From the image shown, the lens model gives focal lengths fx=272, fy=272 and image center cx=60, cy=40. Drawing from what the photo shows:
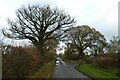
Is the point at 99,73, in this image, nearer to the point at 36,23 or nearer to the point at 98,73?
the point at 98,73

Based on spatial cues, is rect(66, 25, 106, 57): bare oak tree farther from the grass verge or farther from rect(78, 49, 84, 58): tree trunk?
the grass verge

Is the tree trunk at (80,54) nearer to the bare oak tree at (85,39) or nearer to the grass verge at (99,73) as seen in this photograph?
the bare oak tree at (85,39)

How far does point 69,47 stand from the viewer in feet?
311

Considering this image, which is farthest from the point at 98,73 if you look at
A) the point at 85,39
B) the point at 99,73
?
the point at 85,39

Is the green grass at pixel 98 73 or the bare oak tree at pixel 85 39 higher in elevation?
the bare oak tree at pixel 85 39

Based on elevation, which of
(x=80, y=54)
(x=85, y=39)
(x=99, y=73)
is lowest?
(x=99, y=73)

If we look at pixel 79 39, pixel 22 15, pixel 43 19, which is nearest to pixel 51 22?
pixel 43 19

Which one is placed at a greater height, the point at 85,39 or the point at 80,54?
the point at 85,39

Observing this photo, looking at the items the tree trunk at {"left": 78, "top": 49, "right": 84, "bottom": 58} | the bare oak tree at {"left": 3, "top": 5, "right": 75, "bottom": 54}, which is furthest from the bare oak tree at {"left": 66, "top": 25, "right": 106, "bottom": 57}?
the bare oak tree at {"left": 3, "top": 5, "right": 75, "bottom": 54}

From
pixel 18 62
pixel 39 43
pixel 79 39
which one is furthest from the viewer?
pixel 79 39

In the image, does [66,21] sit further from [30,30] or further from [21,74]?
[21,74]

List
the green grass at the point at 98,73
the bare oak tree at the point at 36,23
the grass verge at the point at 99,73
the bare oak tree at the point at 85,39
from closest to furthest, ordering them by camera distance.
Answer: the grass verge at the point at 99,73 < the green grass at the point at 98,73 < the bare oak tree at the point at 36,23 < the bare oak tree at the point at 85,39

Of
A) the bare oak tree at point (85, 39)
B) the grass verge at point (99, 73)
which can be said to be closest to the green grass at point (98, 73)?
the grass verge at point (99, 73)

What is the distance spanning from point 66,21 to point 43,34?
17.8 feet
